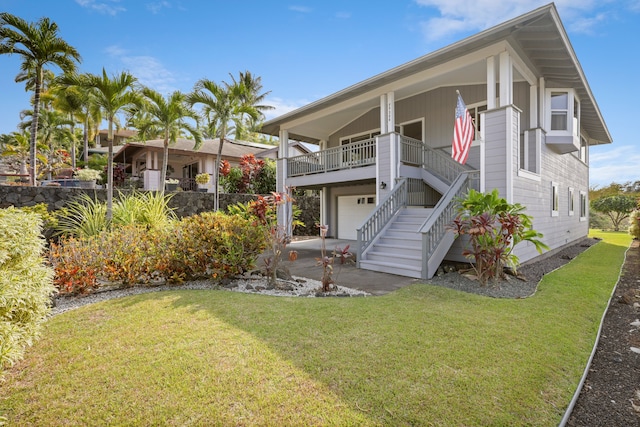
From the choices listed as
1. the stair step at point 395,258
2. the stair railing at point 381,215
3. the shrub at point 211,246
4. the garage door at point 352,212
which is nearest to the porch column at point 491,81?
the stair railing at point 381,215

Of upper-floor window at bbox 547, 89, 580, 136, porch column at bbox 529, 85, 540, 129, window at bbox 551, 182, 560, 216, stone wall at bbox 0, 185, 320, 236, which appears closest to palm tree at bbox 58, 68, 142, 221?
stone wall at bbox 0, 185, 320, 236

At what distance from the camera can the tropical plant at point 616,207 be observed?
2439 cm

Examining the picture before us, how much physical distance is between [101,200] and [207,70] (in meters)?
6.90

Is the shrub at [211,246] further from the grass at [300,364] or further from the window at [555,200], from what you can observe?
the window at [555,200]

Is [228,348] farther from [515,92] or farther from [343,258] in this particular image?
[515,92]

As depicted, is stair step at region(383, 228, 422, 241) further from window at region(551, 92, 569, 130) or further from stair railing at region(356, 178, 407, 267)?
window at region(551, 92, 569, 130)

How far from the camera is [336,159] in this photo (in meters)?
12.1

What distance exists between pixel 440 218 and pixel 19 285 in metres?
7.10

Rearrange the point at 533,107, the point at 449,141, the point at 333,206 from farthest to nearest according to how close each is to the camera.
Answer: the point at 333,206 → the point at 449,141 → the point at 533,107

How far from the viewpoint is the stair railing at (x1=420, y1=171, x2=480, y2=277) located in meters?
6.77

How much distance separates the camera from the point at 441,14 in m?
10.1

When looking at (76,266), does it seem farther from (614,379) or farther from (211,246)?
(614,379)

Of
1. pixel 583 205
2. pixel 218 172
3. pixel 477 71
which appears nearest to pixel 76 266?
pixel 218 172

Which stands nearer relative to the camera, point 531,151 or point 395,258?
point 395,258
